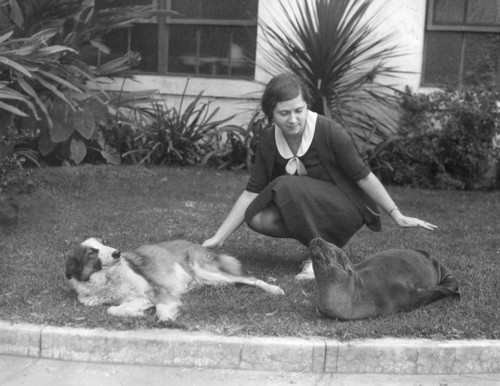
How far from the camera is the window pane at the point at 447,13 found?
407 inches

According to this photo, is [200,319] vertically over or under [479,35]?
under

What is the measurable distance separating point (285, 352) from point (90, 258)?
4.65 ft

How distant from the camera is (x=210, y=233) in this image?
269 inches

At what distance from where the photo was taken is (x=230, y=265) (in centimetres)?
525

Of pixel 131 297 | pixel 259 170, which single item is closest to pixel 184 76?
pixel 259 170

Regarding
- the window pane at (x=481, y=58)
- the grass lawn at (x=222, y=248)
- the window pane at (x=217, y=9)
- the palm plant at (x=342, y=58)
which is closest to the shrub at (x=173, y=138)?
the grass lawn at (x=222, y=248)

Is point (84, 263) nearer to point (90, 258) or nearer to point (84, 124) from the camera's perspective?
point (90, 258)

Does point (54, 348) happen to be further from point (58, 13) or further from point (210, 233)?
point (58, 13)

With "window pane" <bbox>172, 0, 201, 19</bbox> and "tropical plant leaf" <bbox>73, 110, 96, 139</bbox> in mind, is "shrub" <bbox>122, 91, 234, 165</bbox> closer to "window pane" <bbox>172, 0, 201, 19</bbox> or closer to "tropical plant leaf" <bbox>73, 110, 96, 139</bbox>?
"tropical plant leaf" <bbox>73, 110, 96, 139</bbox>

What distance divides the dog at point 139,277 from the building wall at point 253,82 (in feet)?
18.6

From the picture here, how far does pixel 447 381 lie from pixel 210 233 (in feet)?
10.9

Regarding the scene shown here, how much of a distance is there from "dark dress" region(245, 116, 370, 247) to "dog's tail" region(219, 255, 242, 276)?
343mm

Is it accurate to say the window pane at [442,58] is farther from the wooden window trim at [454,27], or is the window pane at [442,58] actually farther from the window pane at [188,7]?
the window pane at [188,7]

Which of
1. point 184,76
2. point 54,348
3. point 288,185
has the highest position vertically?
point 184,76
